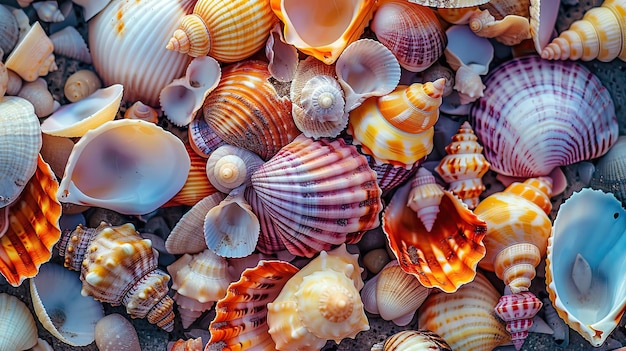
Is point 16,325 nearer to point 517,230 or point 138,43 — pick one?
point 138,43

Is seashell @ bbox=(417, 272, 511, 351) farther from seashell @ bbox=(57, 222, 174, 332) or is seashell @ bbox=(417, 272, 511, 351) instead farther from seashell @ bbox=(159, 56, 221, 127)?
seashell @ bbox=(159, 56, 221, 127)

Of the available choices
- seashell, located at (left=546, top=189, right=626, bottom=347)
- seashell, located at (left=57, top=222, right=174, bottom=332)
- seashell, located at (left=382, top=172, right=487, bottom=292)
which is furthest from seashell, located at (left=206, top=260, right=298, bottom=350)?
seashell, located at (left=546, top=189, right=626, bottom=347)

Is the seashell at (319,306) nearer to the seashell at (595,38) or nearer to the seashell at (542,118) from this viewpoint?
the seashell at (542,118)

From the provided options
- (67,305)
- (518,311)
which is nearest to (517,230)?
(518,311)

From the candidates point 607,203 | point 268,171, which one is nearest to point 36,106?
point 268,171

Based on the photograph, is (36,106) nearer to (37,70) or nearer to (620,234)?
(37,70)
